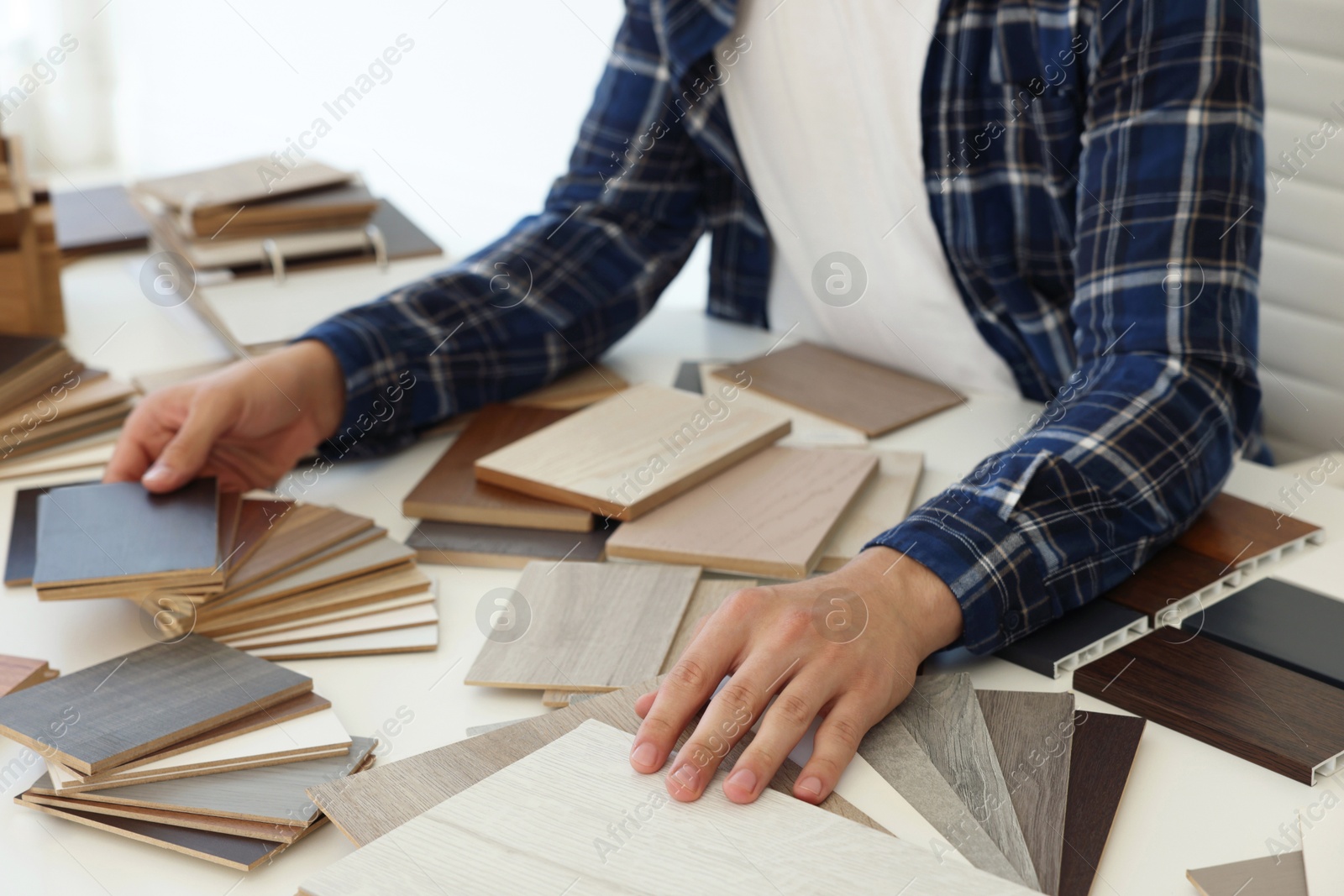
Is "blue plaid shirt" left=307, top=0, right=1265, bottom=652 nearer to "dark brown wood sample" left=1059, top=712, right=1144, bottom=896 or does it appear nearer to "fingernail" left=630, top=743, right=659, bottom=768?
"dark brown wood sample" left=1059, top=712, right=1144, bottom=896

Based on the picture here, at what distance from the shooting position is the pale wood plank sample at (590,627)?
92 centimetres

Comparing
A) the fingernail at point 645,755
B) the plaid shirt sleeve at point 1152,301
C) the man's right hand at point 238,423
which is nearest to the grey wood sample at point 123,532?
the man's right hand at point 238,423

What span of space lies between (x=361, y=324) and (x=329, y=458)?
177mm

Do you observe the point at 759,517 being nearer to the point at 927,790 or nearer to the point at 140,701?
the point at 927,790

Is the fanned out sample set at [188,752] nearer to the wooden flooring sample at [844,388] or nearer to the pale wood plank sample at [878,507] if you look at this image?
the pale wood plank sample at [878,507]

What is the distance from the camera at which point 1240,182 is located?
114cm

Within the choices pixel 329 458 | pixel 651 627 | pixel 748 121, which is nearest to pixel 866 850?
pixel 651 627

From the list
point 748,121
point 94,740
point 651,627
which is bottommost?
point 651,627

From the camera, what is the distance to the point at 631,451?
4.10ft

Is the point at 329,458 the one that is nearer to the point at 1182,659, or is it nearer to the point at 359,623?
the point at 359,623

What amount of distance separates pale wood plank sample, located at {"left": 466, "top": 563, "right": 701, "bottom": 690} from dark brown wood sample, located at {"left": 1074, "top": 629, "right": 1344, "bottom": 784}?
14.4 inches

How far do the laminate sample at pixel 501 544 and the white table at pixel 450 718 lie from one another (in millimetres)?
15

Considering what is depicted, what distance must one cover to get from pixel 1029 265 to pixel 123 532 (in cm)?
109

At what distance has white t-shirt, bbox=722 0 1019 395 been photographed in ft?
4.66
